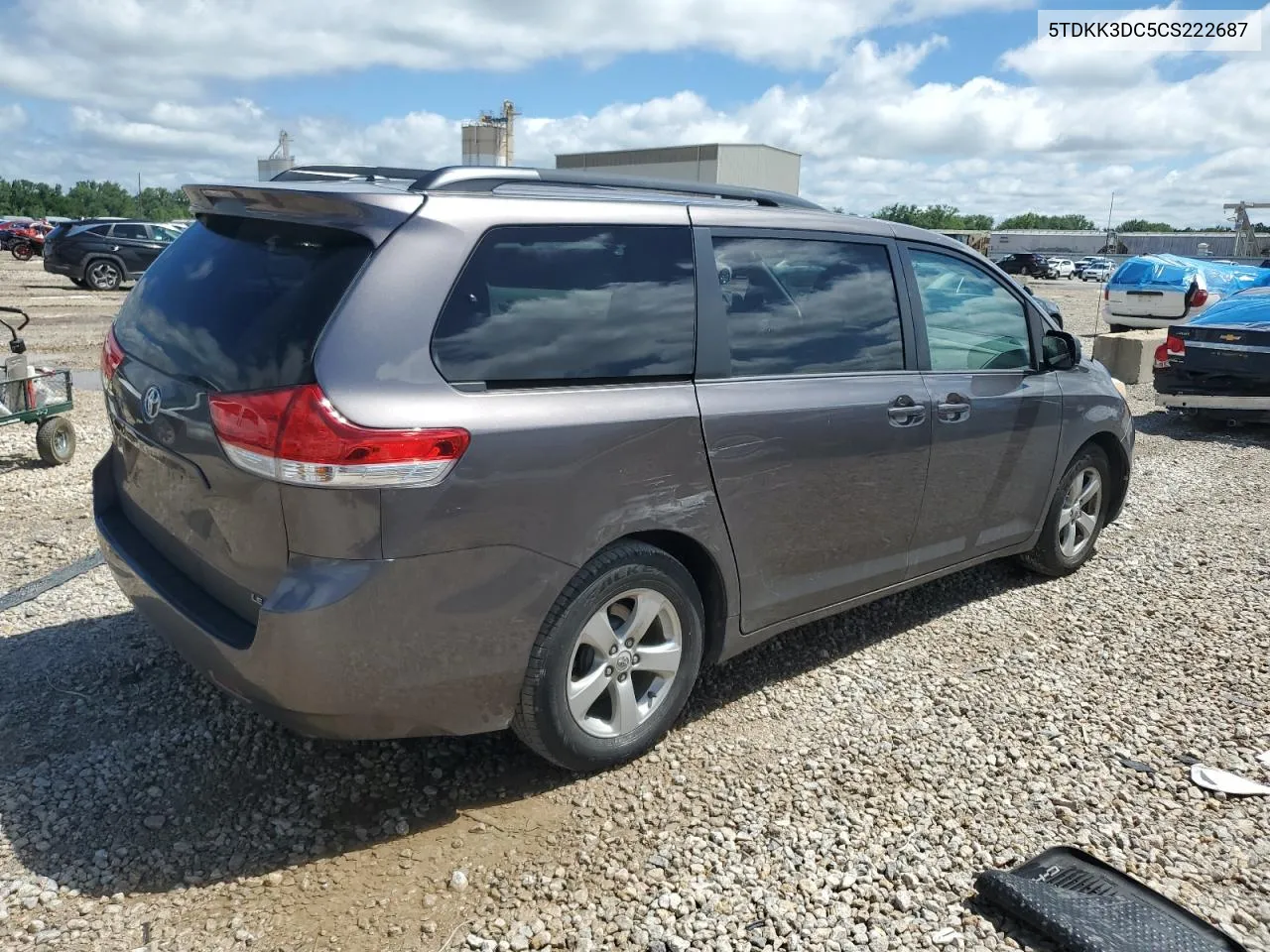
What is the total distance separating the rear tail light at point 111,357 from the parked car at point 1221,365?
9.54 meters

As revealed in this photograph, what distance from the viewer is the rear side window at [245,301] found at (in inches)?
105

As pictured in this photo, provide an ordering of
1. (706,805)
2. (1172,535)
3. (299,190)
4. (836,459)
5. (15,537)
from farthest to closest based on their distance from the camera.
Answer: (1172,535)
(15,537)
(836,459)
(706,805)
(299,190)

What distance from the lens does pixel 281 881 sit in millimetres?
2773

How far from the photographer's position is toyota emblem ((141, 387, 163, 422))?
300cm

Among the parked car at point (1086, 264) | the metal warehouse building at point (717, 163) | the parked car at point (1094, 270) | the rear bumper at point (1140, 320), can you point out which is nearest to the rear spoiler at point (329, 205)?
the rear bumper at point (1140, 320)

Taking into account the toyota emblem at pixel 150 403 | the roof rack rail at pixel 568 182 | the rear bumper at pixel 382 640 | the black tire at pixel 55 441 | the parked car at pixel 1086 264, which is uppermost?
the parked car at pixel 1086 264

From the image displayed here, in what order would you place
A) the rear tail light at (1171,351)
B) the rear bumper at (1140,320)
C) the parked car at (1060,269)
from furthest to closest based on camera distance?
the parked car at (1060,269)
the rear bumper at (1140,320)
the rear tail light at (1171,351)

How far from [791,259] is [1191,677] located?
8.08ft

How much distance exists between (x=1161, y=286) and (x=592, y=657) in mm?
16312

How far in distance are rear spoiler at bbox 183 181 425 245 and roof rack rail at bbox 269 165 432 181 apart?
32 centimetres

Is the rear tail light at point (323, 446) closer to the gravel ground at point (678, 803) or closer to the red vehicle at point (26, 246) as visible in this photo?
the gravel ground at point (678, 803)

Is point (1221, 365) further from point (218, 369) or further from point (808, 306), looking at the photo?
point (218, 369)

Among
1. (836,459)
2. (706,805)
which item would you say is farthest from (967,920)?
(836,459)

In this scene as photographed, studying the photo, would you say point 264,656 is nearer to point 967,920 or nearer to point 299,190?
point 299,190
